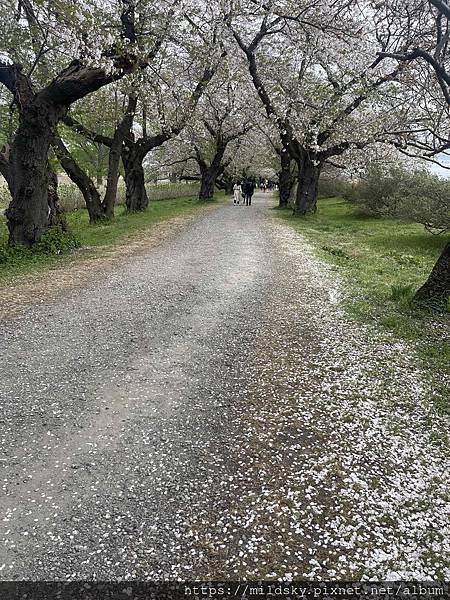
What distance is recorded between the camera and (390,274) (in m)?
9.54

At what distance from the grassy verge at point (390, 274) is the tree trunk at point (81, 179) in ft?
26.2

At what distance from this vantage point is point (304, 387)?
4520 millimetres

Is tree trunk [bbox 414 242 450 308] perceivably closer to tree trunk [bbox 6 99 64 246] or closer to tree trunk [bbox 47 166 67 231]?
tree trunk [bbox 6 99 64 246]

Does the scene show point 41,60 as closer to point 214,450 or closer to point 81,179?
point 81,179

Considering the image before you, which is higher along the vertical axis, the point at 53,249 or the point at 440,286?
the point at 440,286

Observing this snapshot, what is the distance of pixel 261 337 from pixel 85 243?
26.6 feet

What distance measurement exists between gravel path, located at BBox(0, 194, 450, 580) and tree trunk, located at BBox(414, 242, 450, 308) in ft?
5.10

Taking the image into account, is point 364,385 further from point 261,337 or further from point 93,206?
point 93,206

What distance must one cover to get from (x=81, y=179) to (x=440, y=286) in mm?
12755

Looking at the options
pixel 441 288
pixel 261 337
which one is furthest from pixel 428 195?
pixel 261 337

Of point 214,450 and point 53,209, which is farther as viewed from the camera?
point 53,209

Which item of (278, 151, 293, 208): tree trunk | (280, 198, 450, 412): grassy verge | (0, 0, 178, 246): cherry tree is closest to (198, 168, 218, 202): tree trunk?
(278, 151, 293, 208): tree trunk

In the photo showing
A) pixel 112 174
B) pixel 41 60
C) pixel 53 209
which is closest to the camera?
pixel 41 60

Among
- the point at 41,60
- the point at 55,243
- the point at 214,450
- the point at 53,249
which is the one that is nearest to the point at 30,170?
the point at 55,243
